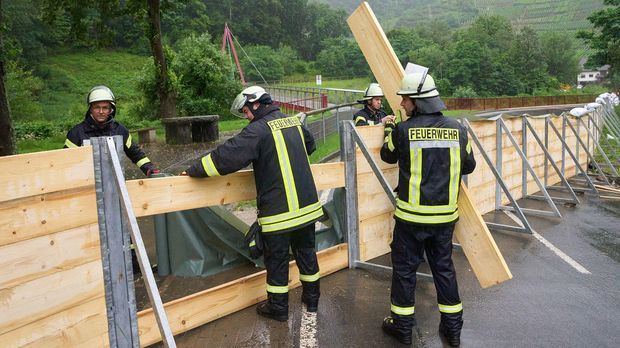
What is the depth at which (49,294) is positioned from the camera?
117 inches

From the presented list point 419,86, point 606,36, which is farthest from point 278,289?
point 606,36

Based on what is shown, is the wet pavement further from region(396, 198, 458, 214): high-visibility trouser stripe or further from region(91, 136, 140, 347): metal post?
region(396, 198, 458, 214): high-visibility trouser stripe

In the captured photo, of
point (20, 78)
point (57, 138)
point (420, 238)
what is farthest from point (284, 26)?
point (420, 238)

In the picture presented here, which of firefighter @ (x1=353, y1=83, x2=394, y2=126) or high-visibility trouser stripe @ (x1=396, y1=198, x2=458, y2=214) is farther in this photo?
firefighter @ (x1=353, y1=83, x2=394, y2=126)

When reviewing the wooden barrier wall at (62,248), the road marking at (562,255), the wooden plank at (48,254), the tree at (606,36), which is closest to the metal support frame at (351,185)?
the wooden barrier wall at (62,248)

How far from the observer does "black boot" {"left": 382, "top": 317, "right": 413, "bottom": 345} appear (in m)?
3.87

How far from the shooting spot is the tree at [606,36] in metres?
31.7

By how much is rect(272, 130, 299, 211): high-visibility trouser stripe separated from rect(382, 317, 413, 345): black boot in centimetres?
121

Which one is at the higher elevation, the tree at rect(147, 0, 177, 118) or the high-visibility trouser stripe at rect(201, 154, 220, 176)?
the tree at rect(147, 0, 177, 118)

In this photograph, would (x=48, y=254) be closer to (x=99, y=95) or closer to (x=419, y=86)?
(x=99, y=95)

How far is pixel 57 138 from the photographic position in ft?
73.9

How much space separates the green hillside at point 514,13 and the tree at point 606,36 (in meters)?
107

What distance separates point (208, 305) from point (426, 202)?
→ 6.55 ft

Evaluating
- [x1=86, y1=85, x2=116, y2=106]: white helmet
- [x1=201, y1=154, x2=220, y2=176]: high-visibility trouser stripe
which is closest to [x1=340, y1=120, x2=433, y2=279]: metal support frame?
[x1=201, y1=154, x2=220, y2=176]: high-visibility trouser stripe
